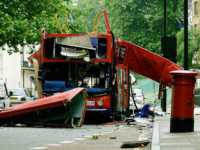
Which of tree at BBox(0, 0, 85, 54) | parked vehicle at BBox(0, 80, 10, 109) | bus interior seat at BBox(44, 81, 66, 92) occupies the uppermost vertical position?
tree at BBox(0, 0, 85, 54)

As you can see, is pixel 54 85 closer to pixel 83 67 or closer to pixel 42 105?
pixel 83 67

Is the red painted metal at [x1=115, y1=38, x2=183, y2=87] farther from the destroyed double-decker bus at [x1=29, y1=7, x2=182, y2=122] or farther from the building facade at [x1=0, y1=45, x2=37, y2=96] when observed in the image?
the building facade at [x1=0, y1=45, x2=37, y2=96]

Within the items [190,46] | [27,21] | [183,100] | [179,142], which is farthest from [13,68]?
[179,142]

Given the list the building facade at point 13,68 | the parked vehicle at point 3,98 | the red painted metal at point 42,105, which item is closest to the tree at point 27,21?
the parked vehicle at point 3,98

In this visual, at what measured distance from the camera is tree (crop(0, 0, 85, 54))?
88.1 feet

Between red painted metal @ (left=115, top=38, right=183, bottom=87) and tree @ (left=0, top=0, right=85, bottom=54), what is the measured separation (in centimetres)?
871

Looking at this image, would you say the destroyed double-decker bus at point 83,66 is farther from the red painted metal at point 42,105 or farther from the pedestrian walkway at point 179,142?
the pedestrian walkway at point 179,142

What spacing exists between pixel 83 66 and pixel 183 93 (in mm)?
5696

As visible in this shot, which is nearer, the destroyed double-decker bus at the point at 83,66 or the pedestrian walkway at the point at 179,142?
the pedestrian walkway at the point at 179,142

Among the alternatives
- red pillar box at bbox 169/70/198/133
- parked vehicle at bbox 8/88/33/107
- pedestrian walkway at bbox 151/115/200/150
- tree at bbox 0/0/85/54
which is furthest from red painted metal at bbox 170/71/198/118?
parked vehicle at bbox 8/88/33/107

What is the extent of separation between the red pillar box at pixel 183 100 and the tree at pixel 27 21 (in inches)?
620

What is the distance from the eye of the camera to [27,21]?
2791cm

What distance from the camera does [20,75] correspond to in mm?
49219

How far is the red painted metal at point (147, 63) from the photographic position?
1895 cm
